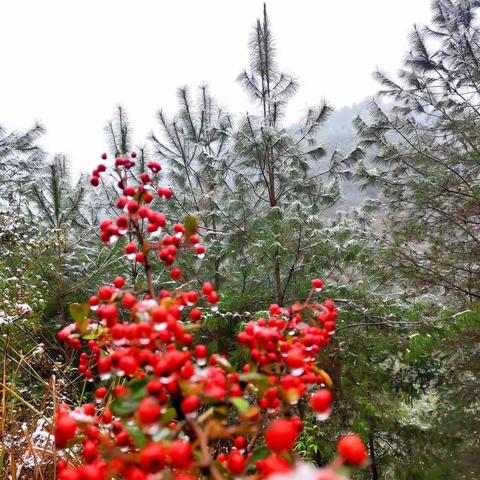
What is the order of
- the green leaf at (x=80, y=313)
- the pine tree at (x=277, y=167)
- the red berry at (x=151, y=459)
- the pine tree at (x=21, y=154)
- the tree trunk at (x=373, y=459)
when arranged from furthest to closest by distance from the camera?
the pine tree at (x=21, y=154) → the tree trunk at (x=373, y=459) → the pine tree at (x=277, y=167) → the green leaf at (x=80, y=313) → the red berry at (x=151, y=459)

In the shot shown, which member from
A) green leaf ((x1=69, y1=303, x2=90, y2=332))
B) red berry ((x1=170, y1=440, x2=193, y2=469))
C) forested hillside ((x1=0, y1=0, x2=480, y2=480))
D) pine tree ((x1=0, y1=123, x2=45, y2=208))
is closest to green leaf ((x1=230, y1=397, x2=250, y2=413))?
red berry ((x1=170, y1=440, x2=193, y2=469))

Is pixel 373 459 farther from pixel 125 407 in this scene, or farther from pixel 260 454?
pixel 125 407

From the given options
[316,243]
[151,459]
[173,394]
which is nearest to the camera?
[151,459]

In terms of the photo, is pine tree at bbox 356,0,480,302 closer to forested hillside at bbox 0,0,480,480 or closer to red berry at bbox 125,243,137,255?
forested hillside at bbox 0,0,480,480

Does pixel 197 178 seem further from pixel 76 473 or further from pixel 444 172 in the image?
pixel 76 473

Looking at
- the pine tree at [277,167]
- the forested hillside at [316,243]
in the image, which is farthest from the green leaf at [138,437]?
the pine tree at [277,167]

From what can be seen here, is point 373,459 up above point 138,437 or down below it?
above

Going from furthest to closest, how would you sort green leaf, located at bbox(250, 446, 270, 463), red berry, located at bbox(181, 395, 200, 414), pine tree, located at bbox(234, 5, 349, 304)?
pine tree, located at bbox(234, 5, 349, 304) → green leaf, located at bbox(250, 446, 270, 463) → red berry, located at bbox(181, 395, 200, 414)

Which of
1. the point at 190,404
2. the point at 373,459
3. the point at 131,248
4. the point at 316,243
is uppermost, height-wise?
the point at 316,243

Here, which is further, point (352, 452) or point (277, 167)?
point (277, 167)

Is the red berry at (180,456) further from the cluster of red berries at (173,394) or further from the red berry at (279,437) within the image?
the red berry at (279,437)

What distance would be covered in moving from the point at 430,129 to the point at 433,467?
565cm

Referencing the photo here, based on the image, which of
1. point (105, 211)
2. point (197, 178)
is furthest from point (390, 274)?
point (105, 211)

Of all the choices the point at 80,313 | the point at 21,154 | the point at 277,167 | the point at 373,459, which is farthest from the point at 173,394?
the point at 21,154
